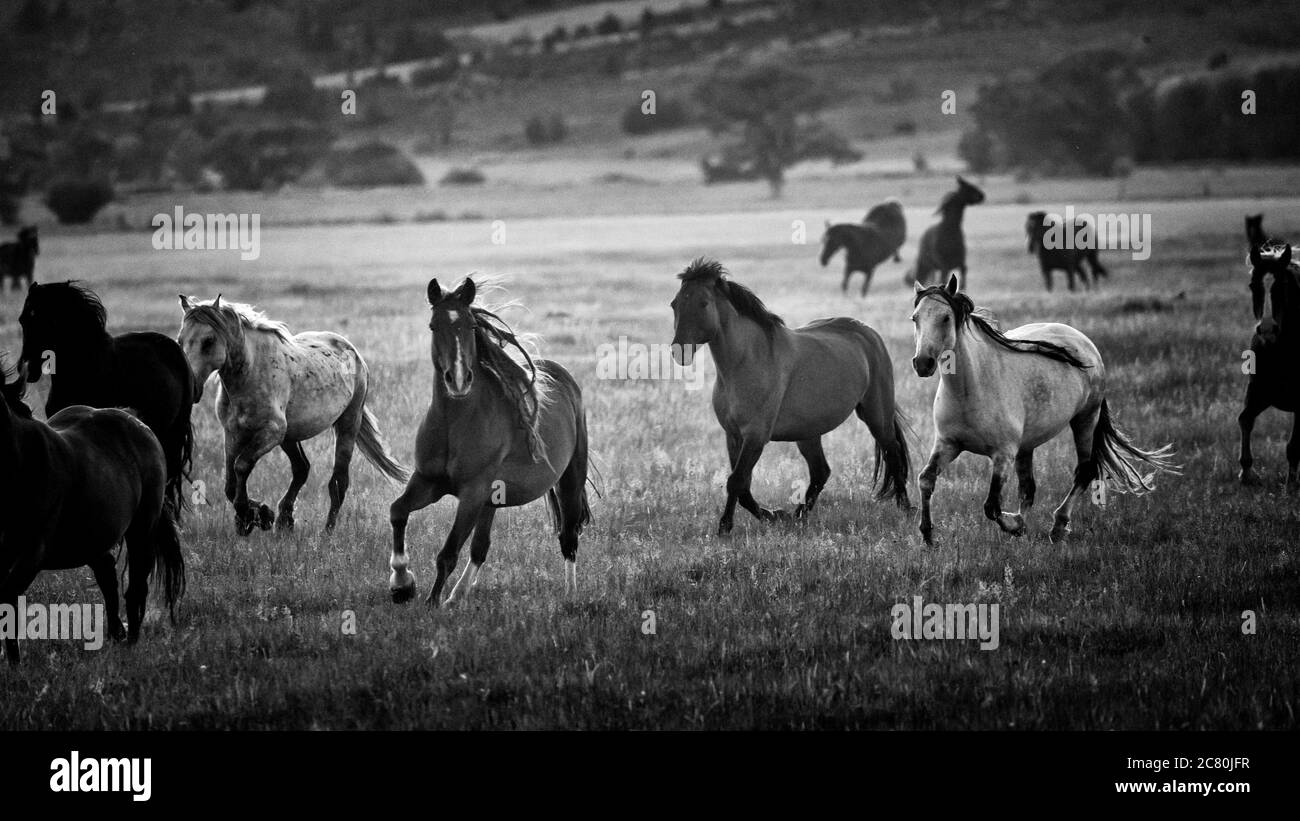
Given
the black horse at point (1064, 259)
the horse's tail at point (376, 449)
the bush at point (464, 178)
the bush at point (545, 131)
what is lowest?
the horse's tail at point (376, 449)

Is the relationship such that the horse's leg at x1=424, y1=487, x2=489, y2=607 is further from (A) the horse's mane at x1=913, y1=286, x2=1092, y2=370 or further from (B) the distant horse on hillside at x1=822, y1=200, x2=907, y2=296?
(B) the distant horse on hillside at x1=822, y1=200, x2=907, y2=296

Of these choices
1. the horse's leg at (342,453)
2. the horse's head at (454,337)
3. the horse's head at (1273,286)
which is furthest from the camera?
the horse's head at (1273,286)

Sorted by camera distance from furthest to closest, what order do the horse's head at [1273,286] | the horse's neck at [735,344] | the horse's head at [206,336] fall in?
1. the horse's head at [1273,286]
2. the horse's neck at [735,344]
3. the horse's head at [206,336]

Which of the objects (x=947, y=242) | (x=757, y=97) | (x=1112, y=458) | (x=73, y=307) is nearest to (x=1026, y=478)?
(x=1112, y=458)

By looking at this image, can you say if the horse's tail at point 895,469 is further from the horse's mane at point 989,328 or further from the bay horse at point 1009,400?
the horse's mane at point 989,328

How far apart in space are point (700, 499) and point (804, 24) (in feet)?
460

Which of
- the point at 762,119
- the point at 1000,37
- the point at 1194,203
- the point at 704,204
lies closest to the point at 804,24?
the point at 1000,37

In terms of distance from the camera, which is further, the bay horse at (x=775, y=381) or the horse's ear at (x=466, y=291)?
the bay horse at (x=775, y=381)

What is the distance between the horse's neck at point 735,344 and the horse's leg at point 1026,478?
2380 mm

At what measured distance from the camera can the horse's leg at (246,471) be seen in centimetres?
1062

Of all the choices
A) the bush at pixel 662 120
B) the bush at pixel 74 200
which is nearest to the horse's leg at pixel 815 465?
the bush at pixel 74 200

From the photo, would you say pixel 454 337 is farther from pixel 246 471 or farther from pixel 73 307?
pixel 246 471

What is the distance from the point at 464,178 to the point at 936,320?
8100cm
